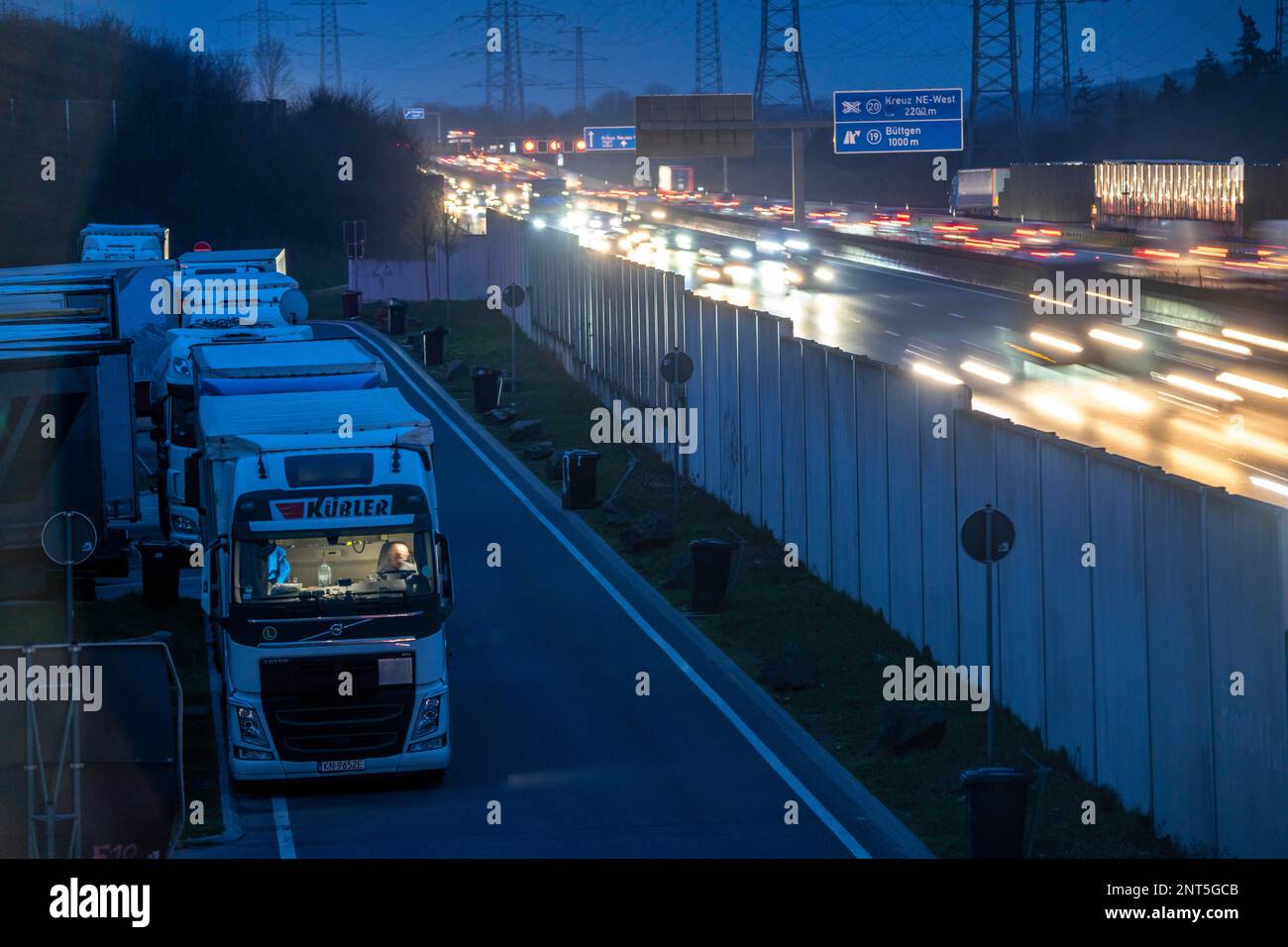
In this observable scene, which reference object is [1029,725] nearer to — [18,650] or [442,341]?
[18,650]

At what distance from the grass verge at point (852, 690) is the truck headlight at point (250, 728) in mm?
4869

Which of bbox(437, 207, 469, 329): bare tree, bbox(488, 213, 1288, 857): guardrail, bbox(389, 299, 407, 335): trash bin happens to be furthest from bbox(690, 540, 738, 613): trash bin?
bbox(437, 207, 469, 329): bare tree

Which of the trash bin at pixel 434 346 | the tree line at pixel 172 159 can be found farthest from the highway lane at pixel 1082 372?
the tree line at pixel 172 159

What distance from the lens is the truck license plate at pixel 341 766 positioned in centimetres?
1414

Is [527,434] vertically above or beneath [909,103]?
beneath

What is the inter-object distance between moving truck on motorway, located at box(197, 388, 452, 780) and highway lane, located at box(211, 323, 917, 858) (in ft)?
1.56

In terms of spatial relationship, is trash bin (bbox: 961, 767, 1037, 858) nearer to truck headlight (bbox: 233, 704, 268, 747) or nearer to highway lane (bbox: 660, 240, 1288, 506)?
truck headlight (bbox: 233, 704, 268, 747)

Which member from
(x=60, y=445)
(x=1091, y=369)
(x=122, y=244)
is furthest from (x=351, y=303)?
(x=60, y=445)

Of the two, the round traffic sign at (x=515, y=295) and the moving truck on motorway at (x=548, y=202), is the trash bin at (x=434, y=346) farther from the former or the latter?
the moving truck on motorway at (x=548, y=202)

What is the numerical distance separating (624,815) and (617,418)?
23.3 meters

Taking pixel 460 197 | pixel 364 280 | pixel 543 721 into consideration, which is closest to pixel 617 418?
pixel 543 721

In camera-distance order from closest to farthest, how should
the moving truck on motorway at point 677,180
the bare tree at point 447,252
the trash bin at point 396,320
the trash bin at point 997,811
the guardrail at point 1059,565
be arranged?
the guardrail at point 1059,565 → the trash bin at point 997,811 → the trash bin at point 396,320 → the bare tree at point 447,252 → the moving truck on motorway at point 677,180

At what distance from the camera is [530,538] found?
25219mm

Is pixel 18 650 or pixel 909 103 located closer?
pixel 18 650
